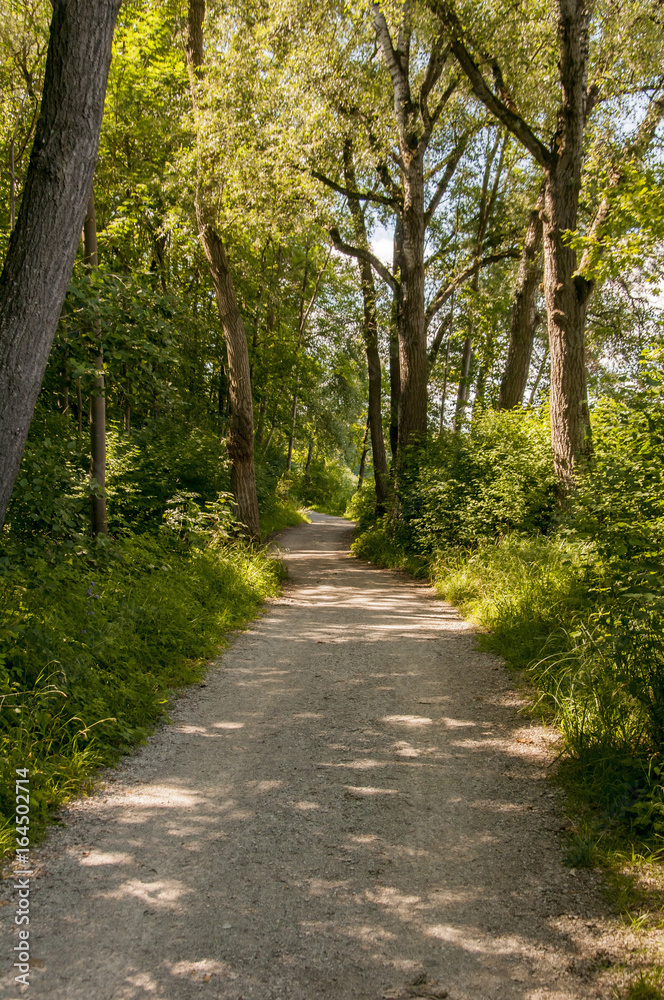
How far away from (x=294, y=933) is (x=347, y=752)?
176 cm

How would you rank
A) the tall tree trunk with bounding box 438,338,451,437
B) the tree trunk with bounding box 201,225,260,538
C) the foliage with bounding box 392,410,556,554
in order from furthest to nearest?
the tall tree trunk with bounding box 438,338,451,437, the tree trunk with bounding box 201,225,260,538, the foliage with bounding box 392,410,556,554

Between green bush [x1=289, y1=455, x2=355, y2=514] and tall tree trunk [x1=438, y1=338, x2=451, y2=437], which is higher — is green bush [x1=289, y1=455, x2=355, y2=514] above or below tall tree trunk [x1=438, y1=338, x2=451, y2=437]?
below

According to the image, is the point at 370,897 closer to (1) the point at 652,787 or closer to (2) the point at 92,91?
(1) the point at 652,787

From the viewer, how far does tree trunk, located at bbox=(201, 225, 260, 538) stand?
10836mm

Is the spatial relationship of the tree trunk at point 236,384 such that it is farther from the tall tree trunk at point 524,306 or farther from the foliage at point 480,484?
the tall tree trunk at point 524,306

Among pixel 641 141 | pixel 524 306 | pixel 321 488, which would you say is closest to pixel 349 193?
pixel 524 306

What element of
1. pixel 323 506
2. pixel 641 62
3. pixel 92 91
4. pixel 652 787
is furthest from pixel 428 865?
pixel 323 506

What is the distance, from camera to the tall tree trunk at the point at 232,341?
1047 cm

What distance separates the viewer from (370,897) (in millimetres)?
2867

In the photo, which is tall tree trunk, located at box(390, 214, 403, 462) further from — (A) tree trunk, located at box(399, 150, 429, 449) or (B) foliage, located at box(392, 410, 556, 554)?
(B) foliage, located at box(392, 410, 556, 554)

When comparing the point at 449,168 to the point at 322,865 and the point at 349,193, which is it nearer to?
the point at 349,193

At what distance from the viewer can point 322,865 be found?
10.2 feet

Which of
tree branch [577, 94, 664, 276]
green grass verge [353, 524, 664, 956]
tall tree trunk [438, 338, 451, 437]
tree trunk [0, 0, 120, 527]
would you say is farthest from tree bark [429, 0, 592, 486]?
tall tree trunk [438, 338, 451, 437]

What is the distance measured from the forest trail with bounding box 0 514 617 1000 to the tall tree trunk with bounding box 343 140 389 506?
10691 millimetres
